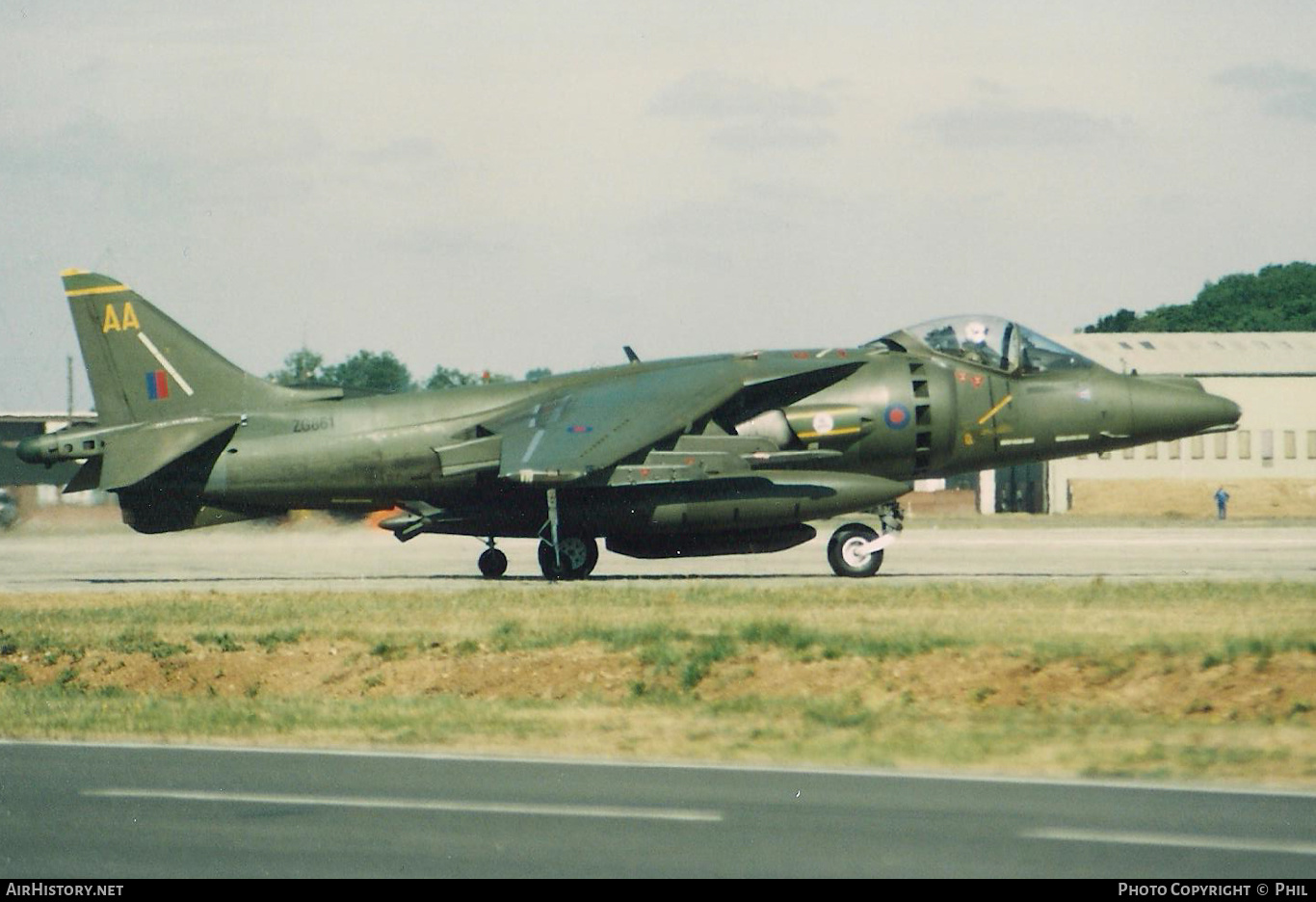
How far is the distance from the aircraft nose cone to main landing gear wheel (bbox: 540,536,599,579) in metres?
9.04

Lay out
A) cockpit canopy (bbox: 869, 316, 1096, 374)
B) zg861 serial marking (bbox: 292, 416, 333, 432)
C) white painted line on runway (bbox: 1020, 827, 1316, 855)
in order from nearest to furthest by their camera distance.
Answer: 1. white painted line on runway (bbox: 1020, 827, 1316, 855)
2. zg861 serial marking (bbox: 292, 416, 333, 432)
3. cockpit canopy (bbox: 869, 316, 1096, 374)

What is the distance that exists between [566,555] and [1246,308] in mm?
117827

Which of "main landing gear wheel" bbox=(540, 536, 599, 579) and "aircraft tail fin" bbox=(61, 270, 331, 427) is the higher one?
"aircraft tail fin" bbox=(61, 270, 331, 427)

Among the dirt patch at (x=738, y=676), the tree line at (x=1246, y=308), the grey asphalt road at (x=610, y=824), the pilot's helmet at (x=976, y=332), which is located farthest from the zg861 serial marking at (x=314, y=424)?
the tree line at (x=1246, y=308)

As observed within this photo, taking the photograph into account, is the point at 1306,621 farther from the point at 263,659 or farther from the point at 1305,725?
the point at 263,659

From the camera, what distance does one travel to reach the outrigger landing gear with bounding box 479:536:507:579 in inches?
1086

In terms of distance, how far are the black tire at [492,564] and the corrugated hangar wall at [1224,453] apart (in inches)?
1791

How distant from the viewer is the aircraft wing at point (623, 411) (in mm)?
23828


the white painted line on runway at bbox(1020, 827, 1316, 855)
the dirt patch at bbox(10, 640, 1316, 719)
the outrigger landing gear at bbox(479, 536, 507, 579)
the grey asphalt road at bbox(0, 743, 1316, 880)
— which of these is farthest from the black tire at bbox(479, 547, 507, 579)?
the white painted line on runway at bbox(1020, 827, 1316, 855)

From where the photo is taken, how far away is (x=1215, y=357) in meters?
82.8

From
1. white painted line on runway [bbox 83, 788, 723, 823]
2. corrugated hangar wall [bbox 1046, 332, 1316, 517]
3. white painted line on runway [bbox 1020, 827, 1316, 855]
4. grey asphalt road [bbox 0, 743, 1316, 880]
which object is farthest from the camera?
corrugated hangar wall [bbox 1046, 332, 1316, 517]

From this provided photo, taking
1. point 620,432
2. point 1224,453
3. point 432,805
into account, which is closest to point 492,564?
point 620,432

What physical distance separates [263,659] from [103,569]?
15.2 metres

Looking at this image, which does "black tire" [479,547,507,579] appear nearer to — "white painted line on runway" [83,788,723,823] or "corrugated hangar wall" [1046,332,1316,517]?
"white painted line on runway" [83,788,723,823]
